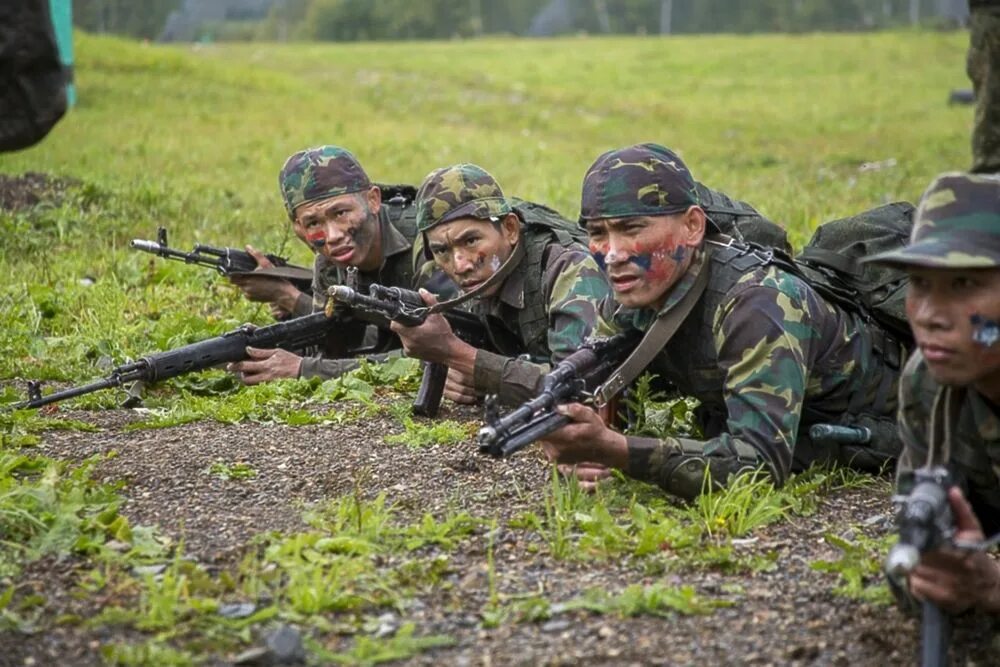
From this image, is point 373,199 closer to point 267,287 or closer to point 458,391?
point 267,287

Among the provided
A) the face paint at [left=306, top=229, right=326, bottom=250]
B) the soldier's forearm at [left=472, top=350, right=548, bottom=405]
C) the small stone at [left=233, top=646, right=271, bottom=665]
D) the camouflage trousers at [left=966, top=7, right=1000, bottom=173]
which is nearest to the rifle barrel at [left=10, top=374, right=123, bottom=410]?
the face paint at [left=306, top=229, right=326, bottom=250]

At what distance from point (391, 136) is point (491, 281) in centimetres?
1246

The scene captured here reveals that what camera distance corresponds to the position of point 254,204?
39.6 ft

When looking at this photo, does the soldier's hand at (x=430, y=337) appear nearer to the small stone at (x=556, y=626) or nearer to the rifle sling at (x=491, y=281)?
the rifle sling at (x=491, y=281)

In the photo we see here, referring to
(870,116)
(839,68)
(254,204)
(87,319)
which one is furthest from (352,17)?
(87,319)

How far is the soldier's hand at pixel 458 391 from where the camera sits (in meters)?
6.25

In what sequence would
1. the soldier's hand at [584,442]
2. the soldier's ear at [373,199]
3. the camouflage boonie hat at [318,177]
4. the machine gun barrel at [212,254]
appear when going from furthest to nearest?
1. the machine gun barrel at [212,254]
2. the soldier's ear at [373,199]
3. the camouflage boonie hat at [318,177]
4. the soldier's hand at [584,442]

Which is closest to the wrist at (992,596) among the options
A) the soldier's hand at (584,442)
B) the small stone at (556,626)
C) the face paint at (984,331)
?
the face paint at (984,331)

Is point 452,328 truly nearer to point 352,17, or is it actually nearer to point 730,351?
point 730,351

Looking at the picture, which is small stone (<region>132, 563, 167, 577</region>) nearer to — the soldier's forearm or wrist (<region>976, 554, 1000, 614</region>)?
the soldier's forearm

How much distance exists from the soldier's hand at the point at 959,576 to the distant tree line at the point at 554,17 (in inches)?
1510

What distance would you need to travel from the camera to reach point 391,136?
712 inches

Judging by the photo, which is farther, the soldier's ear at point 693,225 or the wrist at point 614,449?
the soldier's ear at point 693,225

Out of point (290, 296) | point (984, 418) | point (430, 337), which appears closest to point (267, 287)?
point (290, 296)
